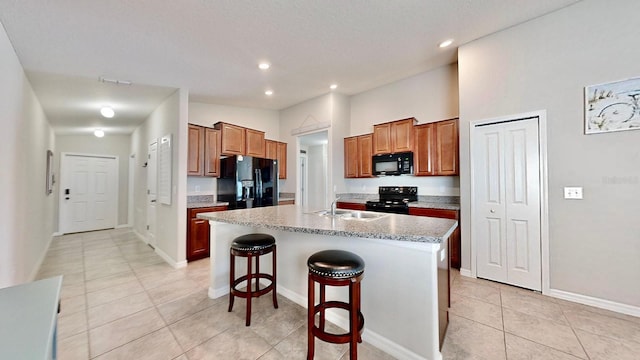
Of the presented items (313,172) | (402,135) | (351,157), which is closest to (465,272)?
(402,135)

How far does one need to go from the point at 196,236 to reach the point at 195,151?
4.59 ft

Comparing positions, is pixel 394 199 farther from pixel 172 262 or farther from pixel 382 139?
pixel 172 262

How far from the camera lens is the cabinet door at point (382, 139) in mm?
4094

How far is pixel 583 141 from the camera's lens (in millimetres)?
2322

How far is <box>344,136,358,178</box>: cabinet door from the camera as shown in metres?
4.56

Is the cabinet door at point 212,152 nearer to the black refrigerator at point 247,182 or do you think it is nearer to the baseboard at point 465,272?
the black refrigerator at point 247,182

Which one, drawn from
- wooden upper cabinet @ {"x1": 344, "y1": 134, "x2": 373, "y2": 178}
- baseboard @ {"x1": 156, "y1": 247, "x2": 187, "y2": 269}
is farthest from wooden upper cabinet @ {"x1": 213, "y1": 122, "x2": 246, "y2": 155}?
wooden upper cabinet @ {"x1": 344, "y1": 134, "x2": 373, "y2": 178}

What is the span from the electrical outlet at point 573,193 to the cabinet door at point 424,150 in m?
1.46

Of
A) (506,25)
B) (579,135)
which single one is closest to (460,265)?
(579,135)

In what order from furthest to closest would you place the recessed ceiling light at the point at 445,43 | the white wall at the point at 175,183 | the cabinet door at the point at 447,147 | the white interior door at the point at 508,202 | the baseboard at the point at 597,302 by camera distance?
the white wall at the point at 175,183
the cabinet door at the point at 447,147
the recessed ceiling light at the point at 445,43
the white interior door at the point at 508,202
the baseboard at the point at 597,302

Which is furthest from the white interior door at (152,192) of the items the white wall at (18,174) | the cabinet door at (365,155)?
the cabinet door at (365,155)

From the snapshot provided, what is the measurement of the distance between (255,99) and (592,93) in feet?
15.0

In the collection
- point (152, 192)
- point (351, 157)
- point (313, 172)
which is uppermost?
point (351, 157)

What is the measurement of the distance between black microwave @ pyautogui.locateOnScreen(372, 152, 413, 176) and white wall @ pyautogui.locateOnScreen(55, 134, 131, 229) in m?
6.82
